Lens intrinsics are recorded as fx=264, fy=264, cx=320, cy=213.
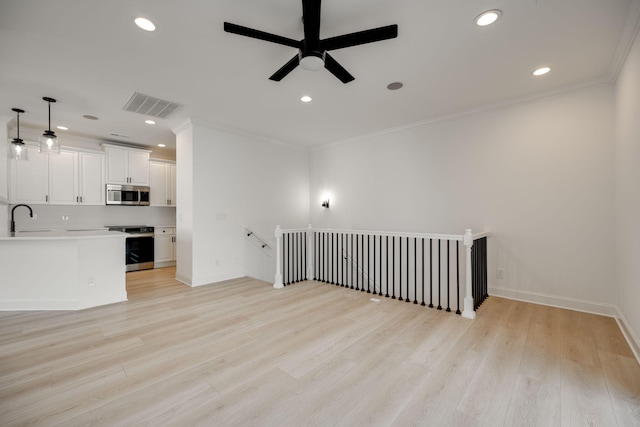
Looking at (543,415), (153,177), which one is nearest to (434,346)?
(543,415)

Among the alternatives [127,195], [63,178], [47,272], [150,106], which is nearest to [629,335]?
[150,106]

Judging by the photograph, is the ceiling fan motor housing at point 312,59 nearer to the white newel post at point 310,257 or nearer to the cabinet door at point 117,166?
the white newel post at point 310,257

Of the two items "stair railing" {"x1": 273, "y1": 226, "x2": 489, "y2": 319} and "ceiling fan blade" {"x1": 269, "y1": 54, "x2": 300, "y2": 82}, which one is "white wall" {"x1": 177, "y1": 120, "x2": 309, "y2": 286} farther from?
"ceiling fan blade" {"x1": 269, "y1": 54, "x2": 300, "y2": 82}

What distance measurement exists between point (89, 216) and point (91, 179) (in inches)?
34.3

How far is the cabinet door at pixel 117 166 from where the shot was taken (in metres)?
5.72

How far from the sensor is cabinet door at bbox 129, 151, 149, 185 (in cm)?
600

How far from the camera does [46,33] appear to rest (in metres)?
2.40

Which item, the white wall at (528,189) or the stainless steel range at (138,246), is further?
the stainless steel range at (138,246)

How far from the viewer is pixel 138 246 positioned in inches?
236

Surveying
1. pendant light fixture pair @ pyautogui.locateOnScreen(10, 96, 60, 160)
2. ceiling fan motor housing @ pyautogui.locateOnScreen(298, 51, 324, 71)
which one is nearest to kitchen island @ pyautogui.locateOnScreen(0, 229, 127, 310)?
pendant light fixture pair @ pyautogui.locateOnScreen(10, 96, 60, 160)

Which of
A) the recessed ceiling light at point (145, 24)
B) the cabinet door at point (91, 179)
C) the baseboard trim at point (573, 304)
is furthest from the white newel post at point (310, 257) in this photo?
the cabinet door at point (91, 179)

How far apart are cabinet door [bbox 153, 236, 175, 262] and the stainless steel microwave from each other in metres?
0.92

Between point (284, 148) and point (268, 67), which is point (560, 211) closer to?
point (268, 67)

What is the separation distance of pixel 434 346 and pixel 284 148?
4.98 m
